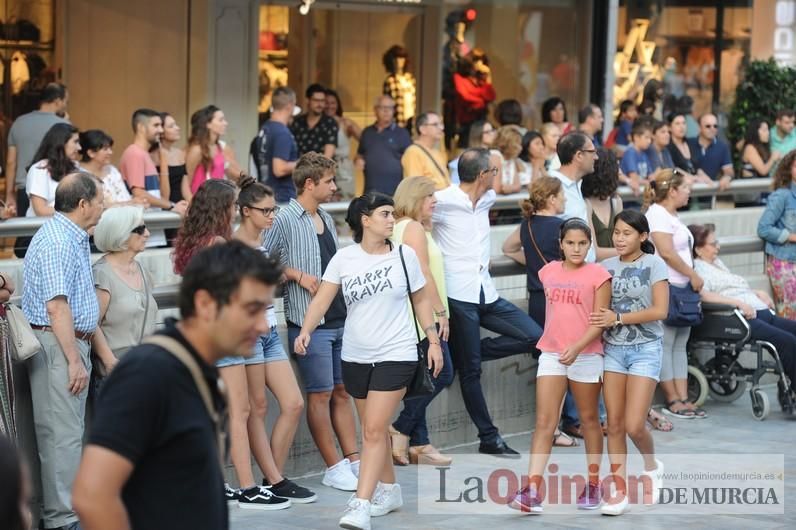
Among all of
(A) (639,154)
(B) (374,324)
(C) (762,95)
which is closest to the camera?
(B) (374,324)

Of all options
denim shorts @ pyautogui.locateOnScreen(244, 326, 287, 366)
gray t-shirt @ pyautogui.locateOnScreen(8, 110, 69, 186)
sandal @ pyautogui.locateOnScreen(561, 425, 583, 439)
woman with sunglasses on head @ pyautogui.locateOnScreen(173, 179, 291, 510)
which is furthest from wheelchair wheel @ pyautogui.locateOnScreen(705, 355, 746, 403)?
gray t-shirt @ pyautogui.locateOnScreen(8, 110, 69, 186)

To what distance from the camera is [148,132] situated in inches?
443

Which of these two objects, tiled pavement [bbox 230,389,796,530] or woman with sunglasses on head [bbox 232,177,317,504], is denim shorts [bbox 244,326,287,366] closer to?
woman with sunglasses on head [bbox 232,177,317,504]

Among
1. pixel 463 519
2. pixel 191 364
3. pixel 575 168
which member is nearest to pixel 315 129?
pixel 575 168

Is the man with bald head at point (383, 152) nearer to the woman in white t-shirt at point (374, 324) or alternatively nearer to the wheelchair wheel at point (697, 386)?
the wheelchair wheel at point (697, 386)

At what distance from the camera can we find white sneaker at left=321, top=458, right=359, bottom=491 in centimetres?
848

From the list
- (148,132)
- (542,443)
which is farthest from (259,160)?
(542,443)

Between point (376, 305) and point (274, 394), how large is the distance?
988 mm

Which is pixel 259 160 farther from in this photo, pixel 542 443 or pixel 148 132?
pixel 542 443

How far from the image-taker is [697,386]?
1123 cm

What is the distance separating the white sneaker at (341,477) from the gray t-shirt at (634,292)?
173 centimetres

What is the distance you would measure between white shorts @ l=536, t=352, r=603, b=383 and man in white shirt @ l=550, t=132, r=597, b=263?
1.74 metres

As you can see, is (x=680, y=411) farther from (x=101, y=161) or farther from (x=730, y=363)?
(x=101, y=161)

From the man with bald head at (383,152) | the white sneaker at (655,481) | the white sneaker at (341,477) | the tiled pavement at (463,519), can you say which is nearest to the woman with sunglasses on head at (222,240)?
the tiled pavement at (463,519)
